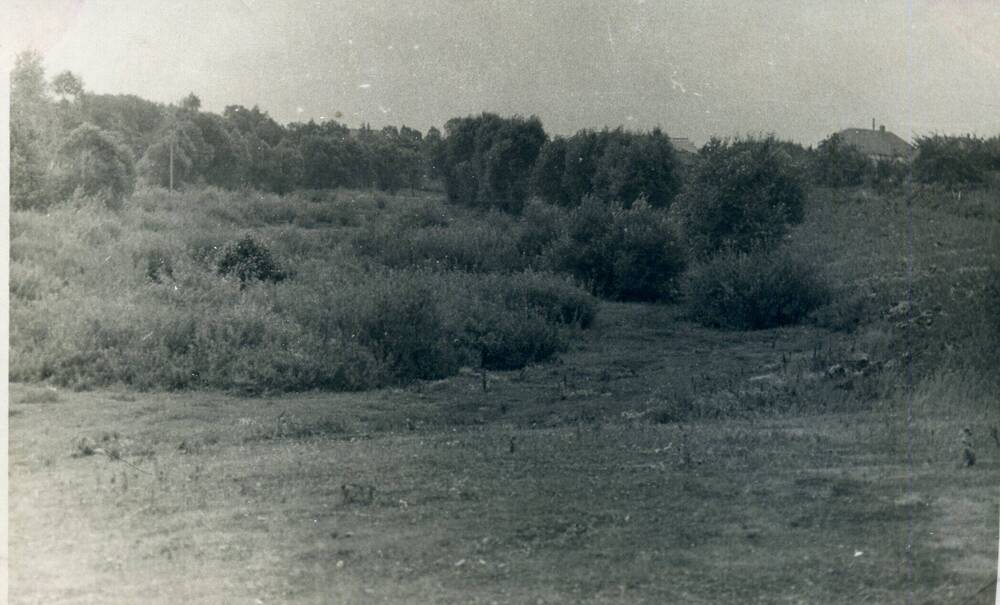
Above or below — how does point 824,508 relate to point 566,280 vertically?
below

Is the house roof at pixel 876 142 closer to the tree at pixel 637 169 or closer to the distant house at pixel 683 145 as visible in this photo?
the distant house at pixel 683 145

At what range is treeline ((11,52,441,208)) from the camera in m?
7.10

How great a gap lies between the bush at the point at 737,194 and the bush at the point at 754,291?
177 centimetres

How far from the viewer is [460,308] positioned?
984cm

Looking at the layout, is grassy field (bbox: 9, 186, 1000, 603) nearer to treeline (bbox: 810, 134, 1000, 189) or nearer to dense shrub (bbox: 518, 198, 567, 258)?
treeline (bbox: 810, 134, 1000, 189)

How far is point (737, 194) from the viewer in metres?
15.0

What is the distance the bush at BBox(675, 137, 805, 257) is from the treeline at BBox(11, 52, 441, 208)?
6.71 m

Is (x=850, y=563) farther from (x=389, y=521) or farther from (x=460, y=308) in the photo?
(x=460, y=308)

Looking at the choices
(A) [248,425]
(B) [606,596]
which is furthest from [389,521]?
(A) [248,425]

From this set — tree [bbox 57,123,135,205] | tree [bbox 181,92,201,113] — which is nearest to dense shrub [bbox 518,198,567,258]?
→ tree [bbox 181,92,201,113]

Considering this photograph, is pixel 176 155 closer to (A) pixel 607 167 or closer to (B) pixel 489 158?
(B) pixel 489 158

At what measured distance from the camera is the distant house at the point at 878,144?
9.25 meters

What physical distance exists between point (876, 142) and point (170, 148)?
24.0ft

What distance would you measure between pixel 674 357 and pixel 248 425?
4.76 m
